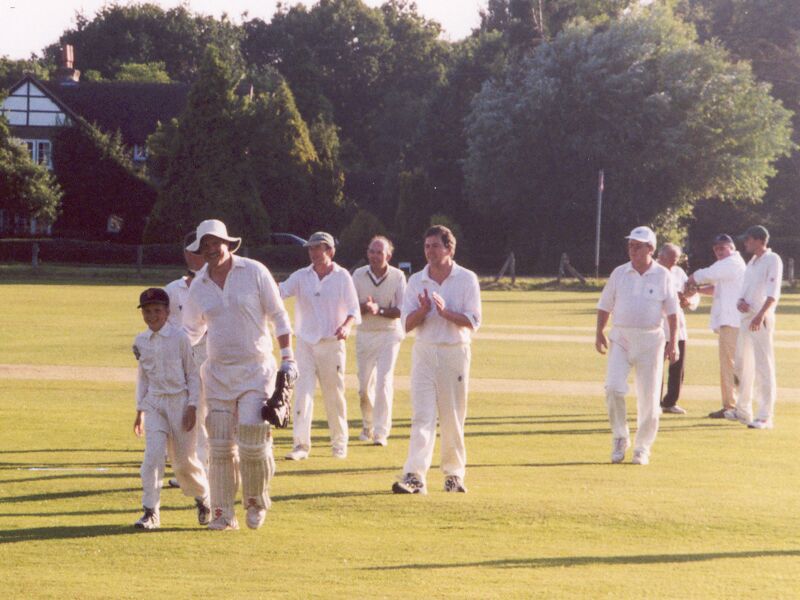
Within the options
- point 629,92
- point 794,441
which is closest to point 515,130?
point 629,92

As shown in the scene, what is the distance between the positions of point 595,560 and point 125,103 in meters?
74.3

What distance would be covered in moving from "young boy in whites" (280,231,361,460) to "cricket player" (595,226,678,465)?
220cm

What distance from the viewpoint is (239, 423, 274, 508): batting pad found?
896 centimetres

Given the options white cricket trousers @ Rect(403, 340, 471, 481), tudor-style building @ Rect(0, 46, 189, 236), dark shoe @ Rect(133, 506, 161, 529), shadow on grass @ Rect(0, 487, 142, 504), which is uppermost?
tudor-style building @ Rect(0, 46, 189, 236)

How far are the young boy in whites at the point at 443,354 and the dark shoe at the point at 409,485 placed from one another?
38 mm

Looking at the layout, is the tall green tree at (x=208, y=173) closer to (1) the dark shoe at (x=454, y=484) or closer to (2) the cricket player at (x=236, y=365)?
(1) the dark shoe at (x=454, y=484)

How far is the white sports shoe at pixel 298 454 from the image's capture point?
12508 mm

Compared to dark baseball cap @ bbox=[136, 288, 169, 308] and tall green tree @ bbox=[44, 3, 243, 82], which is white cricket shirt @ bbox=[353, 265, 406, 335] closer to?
dark baseball cap @ bbox=[136, 288, 169, 308]

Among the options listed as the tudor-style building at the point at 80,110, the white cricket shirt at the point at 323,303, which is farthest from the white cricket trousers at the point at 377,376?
the tudor-style building at the point at 80,110

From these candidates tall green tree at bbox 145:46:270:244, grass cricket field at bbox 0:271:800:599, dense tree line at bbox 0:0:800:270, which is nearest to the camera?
grass cricket field at bbox 0:271:800:599

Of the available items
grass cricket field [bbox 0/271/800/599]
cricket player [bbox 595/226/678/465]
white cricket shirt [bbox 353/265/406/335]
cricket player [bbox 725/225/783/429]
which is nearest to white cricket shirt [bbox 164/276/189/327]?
grass cricket field [bbox 0/271/800/599]

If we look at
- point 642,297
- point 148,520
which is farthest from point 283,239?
point 148,520

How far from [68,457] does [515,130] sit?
5247cm

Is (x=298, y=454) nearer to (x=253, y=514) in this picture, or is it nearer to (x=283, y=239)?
(x=253, y=514)
